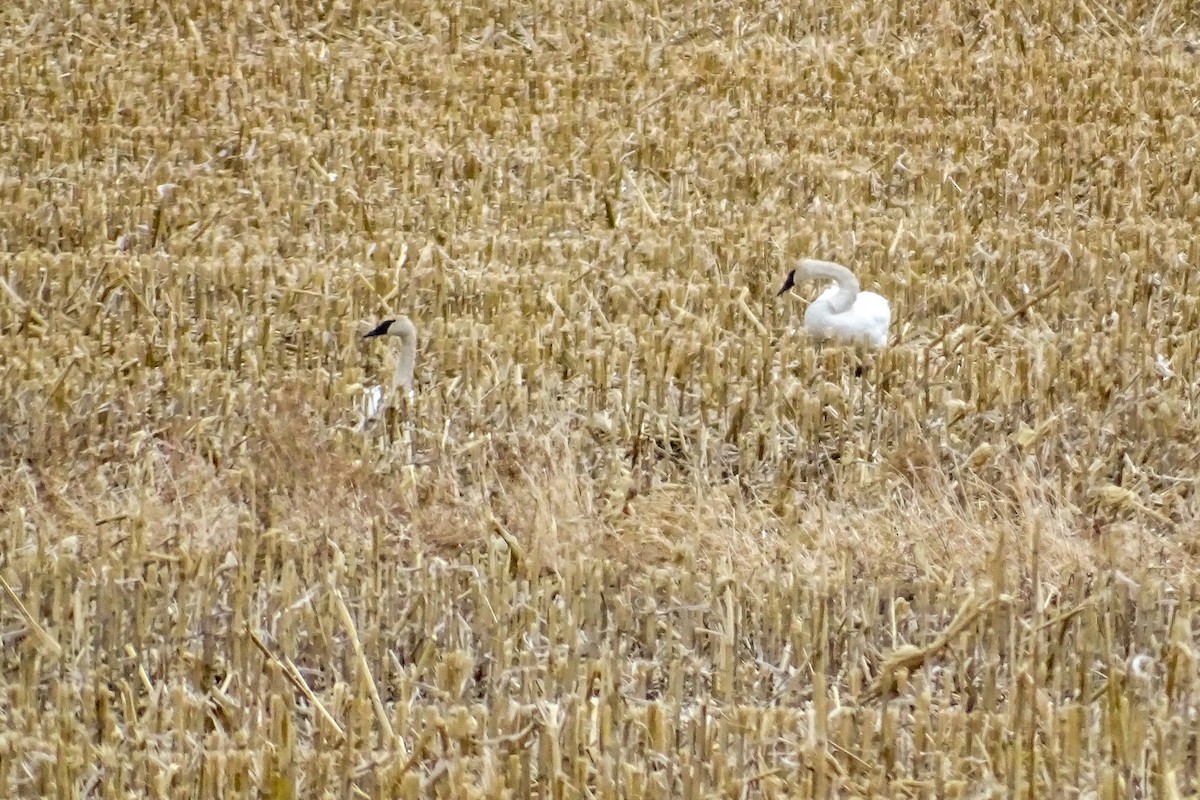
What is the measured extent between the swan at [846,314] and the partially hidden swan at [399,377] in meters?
1.44

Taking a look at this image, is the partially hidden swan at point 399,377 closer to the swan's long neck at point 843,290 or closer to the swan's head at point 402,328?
the swan's head at point 402,328

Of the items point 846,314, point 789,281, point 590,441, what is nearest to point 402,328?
point 590,441

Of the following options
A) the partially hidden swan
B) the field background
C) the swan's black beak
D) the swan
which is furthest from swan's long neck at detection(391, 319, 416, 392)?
the swan's black beak

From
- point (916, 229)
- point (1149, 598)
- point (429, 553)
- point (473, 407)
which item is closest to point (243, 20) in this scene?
point (916, 229)

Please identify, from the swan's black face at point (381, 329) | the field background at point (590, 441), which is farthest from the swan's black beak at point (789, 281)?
the swan's black face at point (381, 329)

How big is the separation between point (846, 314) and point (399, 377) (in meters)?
1.61

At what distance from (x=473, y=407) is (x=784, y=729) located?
246cm

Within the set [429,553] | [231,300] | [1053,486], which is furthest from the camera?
[231,300]

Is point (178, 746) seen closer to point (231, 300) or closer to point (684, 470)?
point (684, 470)

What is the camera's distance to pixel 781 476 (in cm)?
539

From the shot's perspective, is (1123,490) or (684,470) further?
(684,470)

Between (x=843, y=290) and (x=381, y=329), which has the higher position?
(x=843, y=290)

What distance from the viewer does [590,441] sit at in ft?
18.4

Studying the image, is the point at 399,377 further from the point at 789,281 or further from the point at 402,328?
the point at 789,281
